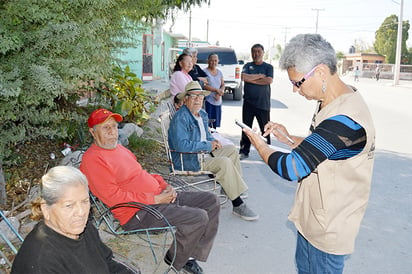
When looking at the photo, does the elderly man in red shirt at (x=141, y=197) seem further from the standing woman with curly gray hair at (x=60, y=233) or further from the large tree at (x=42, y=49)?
the standing woman with curly gray hair at (x=60, y=233)

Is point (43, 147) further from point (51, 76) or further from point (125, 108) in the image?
point (51, 76)

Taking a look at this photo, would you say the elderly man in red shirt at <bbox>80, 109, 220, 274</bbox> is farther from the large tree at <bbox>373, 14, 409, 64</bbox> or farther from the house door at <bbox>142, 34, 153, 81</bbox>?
the large tree at <bbox>373, 14, 409, 64</bbox>

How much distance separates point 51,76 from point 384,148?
267 inches

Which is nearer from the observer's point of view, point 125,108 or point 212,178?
point 212,178

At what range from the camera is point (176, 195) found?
3.31 metres

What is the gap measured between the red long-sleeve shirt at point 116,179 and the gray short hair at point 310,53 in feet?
5.77

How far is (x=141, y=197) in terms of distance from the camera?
3.07 metres

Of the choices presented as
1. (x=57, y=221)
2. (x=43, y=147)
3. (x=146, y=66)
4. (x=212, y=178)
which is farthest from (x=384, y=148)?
(x=146, y=66)

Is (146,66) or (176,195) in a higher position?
(146,66)

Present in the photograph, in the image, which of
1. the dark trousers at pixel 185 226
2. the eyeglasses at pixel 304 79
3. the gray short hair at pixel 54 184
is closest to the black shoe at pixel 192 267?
the dark trousers at pixel 185 226

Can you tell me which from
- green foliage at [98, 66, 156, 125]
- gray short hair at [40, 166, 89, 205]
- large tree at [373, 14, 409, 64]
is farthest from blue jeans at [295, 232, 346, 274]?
large tree at [373, 14, 409, 64]

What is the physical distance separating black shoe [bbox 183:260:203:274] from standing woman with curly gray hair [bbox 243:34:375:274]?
1370 millimetres

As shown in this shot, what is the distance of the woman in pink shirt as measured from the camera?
246 inches

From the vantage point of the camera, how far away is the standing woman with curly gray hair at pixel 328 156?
171 centimetres
